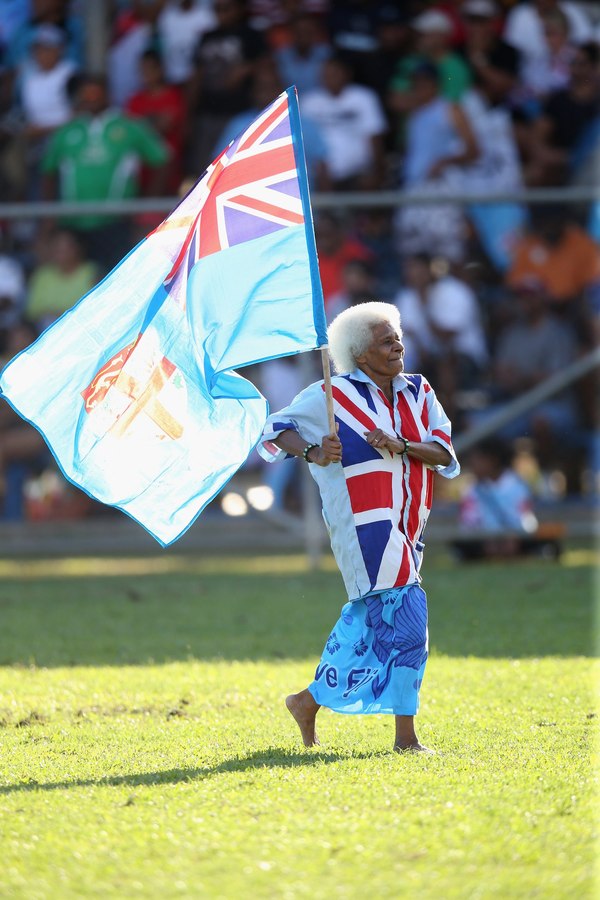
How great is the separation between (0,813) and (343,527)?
1939mm

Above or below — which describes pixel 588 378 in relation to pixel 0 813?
above

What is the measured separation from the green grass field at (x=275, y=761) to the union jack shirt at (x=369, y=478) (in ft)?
2.47

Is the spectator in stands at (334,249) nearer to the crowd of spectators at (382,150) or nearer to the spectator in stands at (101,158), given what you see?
the crowd of spectators at (382,150)

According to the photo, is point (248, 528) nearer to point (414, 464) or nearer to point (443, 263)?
point (443, 263)

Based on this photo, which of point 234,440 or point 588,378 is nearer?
point 234,440

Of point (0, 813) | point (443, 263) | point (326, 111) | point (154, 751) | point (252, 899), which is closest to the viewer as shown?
point (252, 899)

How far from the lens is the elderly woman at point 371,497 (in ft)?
19.7

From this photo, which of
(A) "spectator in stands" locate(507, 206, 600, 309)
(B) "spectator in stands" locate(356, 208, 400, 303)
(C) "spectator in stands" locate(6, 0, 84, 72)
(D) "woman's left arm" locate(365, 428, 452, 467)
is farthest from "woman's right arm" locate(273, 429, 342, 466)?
(C) "spectator in stands" locate(6, 0, 84, 72)

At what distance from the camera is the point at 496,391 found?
1309cm

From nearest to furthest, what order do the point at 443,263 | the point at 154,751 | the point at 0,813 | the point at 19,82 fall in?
the point at 0,813 < the point at 154,751 < the point at 443,263 < the point at 19,82

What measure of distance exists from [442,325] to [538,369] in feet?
3.25

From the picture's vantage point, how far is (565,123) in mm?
14789

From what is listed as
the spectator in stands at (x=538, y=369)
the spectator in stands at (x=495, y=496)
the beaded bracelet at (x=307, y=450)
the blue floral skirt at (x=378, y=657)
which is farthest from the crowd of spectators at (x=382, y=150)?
the blue floral skirt at (x=378, y=657)

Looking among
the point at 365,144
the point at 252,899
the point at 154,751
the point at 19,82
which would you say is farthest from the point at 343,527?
the point at 19,82
